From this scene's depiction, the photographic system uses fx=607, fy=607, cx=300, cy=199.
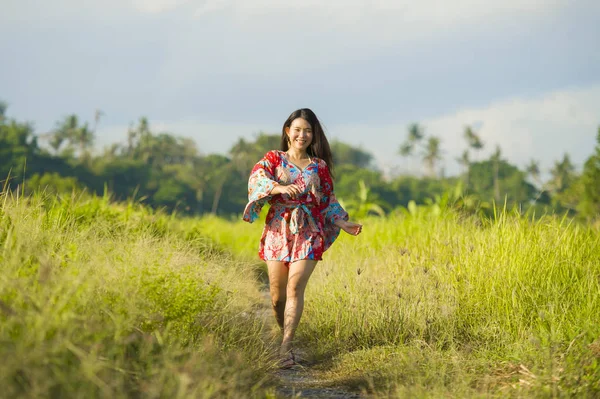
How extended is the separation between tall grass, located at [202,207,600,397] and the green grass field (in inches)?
0.7

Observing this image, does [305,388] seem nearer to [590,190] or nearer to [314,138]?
[314,138]

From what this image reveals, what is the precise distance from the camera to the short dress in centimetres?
465

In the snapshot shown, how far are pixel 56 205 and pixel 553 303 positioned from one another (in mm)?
5345

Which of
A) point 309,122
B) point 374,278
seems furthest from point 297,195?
point 374,278

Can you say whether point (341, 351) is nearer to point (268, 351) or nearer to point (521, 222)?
point (268, 351)

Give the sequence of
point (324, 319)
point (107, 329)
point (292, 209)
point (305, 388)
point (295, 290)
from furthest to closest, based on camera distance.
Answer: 1. point (324, 319)
2. point (292, 209)
3. point (295, 290)
4. point (305, 388)
5. point (107, 329)

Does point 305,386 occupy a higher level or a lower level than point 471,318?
lower

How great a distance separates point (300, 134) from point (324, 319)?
66.0 inches

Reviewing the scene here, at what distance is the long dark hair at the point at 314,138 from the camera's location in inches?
195

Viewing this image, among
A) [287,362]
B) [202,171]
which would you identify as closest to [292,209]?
[287,362]

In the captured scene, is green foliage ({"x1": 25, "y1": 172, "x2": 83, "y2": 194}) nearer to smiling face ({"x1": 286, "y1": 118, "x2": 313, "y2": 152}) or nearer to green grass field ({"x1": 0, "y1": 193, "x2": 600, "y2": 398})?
green grass field ({"x1": 0, "y1": 193, "x2": 600, "y2": 398})

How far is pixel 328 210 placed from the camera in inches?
195

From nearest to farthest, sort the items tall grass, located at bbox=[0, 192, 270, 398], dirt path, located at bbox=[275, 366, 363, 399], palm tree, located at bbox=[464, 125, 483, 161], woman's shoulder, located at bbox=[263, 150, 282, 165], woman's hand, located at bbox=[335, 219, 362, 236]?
tall grass, located at bbox=[0, 192, 270, 398], dirt path, located at bbox=[275, 366, 363, 399], woman's hand, located at bbox=[335, 219, 362, 236], woman's shoulder, located at bbox=[263, 150, 282, 165], palm tree, located at bbox=[464, 125, 483, 161]

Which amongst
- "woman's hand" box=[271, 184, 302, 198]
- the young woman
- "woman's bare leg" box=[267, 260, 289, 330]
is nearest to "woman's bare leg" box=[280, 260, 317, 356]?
the young woman
